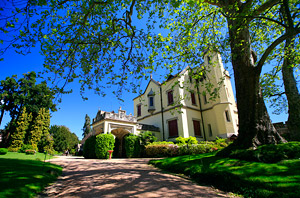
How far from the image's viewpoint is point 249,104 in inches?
277

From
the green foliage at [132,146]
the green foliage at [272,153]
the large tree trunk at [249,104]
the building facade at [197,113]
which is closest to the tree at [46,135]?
the green foliage at [132,146]

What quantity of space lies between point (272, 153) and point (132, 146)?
1404cm

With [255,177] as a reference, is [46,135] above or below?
above

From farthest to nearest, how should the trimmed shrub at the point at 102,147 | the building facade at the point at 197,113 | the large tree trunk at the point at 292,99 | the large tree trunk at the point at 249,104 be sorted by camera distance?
the building facade at the point at 197,113, the trimmed shrub at the point at 102,147, the large tree trunk at the point at 292,99, the large tree trunk at the point at 249,104

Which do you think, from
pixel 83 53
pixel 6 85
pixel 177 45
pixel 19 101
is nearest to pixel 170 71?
pixel 177 45

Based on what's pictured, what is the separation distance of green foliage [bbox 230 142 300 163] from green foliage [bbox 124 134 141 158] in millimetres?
12940

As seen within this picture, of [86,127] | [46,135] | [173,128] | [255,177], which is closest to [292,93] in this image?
[255,177]

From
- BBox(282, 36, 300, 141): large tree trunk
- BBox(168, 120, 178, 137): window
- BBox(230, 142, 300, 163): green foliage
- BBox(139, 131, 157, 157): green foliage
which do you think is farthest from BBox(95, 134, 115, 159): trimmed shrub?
BBox(282, 36, 300, 141): large tree trunk

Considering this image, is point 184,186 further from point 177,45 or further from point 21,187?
point 177,45

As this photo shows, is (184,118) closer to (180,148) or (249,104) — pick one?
(180,148)

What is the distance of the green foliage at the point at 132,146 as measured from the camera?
1703 centimetres

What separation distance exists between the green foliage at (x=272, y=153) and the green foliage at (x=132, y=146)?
42.5 ft

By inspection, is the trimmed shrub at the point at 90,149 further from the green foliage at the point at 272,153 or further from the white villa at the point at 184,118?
the green foliage at the point at 272,153

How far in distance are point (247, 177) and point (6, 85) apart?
1768 inches
